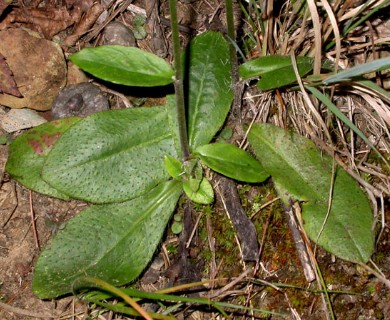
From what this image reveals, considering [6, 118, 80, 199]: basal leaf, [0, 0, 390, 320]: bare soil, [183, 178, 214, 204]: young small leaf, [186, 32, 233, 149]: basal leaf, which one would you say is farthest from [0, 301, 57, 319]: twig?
[186, 32, 233, 149]: basal leaf

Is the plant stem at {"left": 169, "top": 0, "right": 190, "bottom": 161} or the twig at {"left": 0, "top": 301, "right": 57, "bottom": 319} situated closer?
Answer: the plant stem at {"left": 169, "top": 0, "right": 190, "bottom": 161}

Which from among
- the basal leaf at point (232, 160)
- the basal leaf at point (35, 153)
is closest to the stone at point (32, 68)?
the basal leaf at point (35, 153)

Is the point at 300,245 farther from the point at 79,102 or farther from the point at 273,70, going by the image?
the point at 79,102

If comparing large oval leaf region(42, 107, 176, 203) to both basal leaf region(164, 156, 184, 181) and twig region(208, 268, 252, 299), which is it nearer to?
basal leaf region(164, 156, 184, 181)

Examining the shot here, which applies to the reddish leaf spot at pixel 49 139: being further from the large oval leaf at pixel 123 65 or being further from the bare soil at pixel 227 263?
the large oval leaf at pixel 123 65

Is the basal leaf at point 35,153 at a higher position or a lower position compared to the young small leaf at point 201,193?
higher
